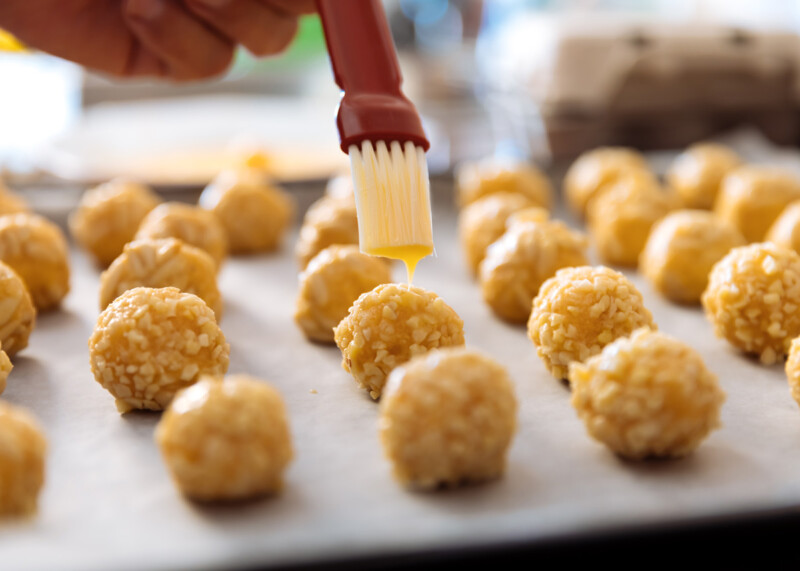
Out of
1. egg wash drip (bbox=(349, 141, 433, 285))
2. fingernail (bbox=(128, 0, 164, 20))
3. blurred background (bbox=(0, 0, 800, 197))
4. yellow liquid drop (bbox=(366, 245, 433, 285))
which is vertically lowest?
blurred background (bbox=(0, 0, 800, 197))

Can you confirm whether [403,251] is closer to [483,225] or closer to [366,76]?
[366,76]

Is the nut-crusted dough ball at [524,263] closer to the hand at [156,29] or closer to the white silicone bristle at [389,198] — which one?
the white silicone bristle at [389,198]

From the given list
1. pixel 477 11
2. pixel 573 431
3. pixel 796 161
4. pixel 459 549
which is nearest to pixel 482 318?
pixel 573 431

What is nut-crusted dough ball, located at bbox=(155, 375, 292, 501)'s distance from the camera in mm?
1109

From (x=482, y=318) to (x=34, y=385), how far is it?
2.94 ft

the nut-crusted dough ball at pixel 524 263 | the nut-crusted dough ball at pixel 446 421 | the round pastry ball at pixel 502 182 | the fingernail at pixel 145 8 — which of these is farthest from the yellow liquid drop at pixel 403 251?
the round pastry ball at pixel 502 182

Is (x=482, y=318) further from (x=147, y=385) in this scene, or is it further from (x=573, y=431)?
(x=147, y=385)

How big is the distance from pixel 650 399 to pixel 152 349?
0.75 metres

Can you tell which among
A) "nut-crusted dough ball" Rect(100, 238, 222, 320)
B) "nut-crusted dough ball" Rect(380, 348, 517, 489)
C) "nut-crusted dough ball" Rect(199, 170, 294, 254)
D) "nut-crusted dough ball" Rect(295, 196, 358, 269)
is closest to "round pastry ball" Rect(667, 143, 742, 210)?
"nut-crusted dough ball" Rect(295, 196, 358, 269)

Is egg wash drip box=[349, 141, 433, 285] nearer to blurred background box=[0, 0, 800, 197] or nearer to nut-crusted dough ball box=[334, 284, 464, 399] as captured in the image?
nut-crusted dough ball box=[334, 284, 464, 399]

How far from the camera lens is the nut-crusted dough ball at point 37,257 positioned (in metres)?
1.85

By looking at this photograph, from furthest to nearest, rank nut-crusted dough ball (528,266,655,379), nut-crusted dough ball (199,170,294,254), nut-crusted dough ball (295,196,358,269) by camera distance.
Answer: nut-crusted dough ball (199,170,294,254), nut-crusted dough ball (295,196,358,269), nut-crusted dough ball (528,266,655,379)

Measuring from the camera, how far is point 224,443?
1.11 metres

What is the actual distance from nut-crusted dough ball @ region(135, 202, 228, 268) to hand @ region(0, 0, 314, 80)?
34cm
